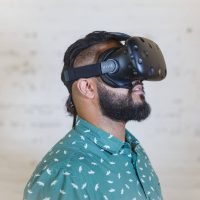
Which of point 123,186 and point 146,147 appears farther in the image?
point 146,147

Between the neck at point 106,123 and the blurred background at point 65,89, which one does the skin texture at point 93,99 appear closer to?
the neck at point 106,123

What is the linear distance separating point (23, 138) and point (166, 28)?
0.83 m

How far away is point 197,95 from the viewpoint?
1.77 meters

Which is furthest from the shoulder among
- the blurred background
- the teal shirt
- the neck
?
the blurred background

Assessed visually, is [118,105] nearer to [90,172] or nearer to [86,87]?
[86,87]

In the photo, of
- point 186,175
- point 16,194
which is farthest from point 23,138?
point 186,175

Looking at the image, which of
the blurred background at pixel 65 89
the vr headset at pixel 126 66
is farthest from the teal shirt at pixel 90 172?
the blurred background at pixel 65 89

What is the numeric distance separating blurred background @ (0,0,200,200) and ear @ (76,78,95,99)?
2.19ft

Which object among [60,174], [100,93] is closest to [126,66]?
[100,93]

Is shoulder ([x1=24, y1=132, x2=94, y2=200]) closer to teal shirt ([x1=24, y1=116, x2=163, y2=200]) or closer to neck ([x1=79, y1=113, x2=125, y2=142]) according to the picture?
teal shirt ([x1=24, y1=116, x2=163, y2=200])

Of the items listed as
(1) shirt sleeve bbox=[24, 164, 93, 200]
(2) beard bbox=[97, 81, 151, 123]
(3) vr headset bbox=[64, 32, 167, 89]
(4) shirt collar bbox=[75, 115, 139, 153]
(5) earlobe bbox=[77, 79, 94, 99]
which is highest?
(3) vr headset bbox=[64, 32, 167, 89]

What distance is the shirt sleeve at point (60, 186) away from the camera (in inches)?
36.9

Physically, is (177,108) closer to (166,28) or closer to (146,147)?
(146,147)

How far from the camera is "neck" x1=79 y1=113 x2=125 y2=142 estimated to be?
→ 3.68 feet
